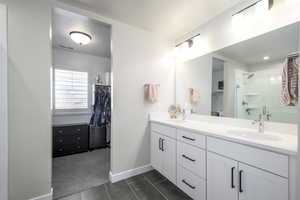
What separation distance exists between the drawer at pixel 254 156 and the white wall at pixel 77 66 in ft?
10.8

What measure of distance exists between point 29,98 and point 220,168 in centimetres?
219

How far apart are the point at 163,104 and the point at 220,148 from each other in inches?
54.9

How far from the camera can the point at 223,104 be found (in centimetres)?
180

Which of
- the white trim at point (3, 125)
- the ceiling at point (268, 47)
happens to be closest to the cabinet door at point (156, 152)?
the ceiling at point (268, 47)

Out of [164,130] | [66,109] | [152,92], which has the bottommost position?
[164,130]

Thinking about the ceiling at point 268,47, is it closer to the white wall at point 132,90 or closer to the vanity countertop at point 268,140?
the vanity countertop at point 268,140

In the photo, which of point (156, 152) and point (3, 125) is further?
point (156, 152)

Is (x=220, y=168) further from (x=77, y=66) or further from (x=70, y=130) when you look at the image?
(x=77, y=66)

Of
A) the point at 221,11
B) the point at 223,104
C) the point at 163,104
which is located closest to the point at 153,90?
the point at 163,104

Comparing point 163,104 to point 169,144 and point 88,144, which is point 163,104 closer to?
point 169,144

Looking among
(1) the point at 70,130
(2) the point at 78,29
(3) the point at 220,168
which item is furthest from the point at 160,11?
(1) the point at 70,130

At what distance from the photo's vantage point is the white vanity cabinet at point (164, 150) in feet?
5.68

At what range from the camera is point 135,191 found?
1.72m

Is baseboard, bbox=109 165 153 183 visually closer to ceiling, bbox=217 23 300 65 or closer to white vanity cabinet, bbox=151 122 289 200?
white vanity cabinet, bbox=151 122 289 200
